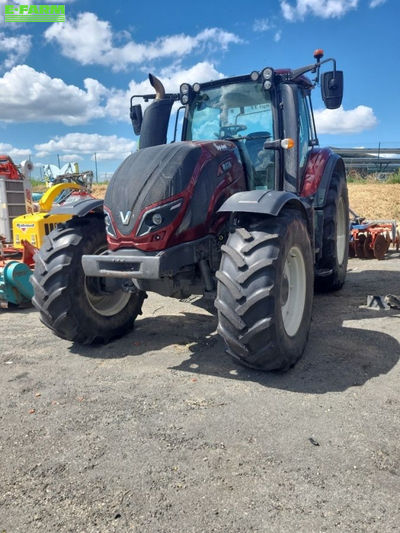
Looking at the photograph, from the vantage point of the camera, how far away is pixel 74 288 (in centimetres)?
391

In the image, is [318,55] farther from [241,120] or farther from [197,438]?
[197,438]

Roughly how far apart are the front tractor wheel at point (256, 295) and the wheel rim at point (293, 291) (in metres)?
0.29

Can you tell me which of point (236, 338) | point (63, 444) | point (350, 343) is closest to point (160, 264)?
point (236, 338)

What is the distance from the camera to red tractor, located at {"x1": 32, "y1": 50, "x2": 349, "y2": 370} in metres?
3.19

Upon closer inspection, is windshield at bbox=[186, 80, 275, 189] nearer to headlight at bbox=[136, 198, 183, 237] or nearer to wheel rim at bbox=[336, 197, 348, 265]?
headlight at bbox=[136, 198, 183, 237]

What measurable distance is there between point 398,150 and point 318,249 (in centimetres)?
2878

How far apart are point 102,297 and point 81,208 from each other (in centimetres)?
86

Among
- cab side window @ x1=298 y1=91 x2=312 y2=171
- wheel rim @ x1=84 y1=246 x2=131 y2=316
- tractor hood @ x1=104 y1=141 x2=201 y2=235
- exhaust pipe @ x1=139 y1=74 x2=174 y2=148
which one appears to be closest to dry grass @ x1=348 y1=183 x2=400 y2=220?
cab side window @ x1=298 y1=91 x2=312 y2=171

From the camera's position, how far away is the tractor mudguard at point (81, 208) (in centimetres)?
408

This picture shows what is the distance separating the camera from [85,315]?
13.2 feet

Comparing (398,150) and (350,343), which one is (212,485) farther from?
(398,150)

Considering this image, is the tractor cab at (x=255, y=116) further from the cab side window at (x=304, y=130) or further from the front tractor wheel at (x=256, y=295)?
the front tractor wheel at (x=256, y=295)

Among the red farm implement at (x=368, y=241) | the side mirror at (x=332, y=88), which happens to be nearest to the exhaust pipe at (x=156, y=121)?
the side mirror at (x=332, y=88)

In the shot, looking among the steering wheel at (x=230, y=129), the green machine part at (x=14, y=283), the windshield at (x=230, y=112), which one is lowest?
the green machine part at (x=14, y=283)
